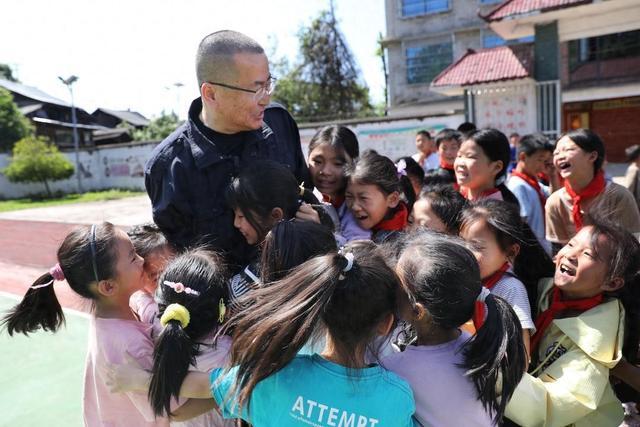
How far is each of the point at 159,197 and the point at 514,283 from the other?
1362 mm

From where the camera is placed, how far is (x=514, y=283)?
5.79ft

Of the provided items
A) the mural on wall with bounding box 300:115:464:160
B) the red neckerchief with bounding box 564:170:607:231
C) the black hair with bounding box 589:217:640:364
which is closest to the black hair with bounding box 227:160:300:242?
the black hair with bounding box 589:217:640:364

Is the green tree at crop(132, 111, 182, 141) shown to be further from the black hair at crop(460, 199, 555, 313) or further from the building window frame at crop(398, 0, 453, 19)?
the black hair at crop(460, 199, 555, 313)

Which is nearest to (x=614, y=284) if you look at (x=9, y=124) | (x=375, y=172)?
(x=375, y=172)

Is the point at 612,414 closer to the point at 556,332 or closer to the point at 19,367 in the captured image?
the point at 556,332

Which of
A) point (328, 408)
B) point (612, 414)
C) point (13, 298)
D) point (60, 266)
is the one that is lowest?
point (13, 298)

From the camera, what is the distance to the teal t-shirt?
110cm

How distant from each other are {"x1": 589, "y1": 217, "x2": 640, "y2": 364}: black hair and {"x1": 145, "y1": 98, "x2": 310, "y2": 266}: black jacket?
49.7 inches

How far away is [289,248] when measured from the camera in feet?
4.35

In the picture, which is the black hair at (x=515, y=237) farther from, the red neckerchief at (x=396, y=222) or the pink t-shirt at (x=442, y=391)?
the pink t-shirt at (x=442, y=391)

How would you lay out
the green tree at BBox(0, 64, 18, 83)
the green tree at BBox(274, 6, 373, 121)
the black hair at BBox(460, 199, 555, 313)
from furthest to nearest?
the green tree at BBox(0, 64, 18, 83), the green tree at BBox(274, 6, 373, 121), the black hair at BBox(460, 199, 555, 313)

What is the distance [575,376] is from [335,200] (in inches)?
49.2

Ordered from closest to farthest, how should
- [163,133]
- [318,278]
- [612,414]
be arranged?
[318,278] → [612,414] → [163,133]

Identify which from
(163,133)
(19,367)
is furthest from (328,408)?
(163,133)
